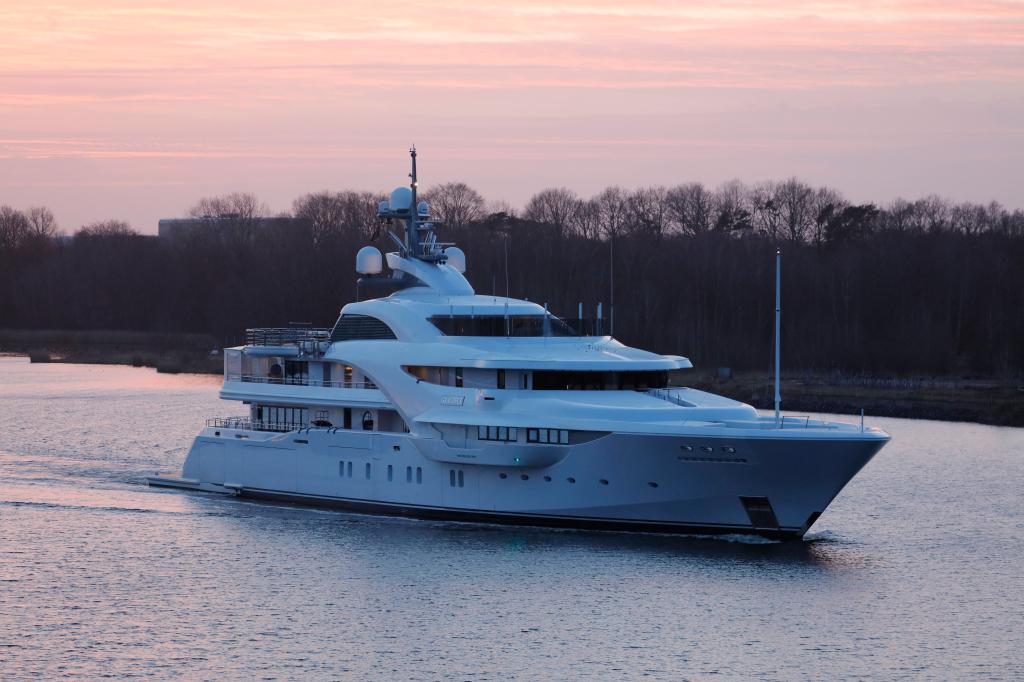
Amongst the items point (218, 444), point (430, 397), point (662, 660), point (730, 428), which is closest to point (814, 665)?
point (662, 660)

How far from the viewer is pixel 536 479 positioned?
34656mm

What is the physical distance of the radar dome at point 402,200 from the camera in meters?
42.1

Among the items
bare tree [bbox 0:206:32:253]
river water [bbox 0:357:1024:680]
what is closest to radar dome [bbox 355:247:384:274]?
river water [bbox 0:357:1024:680]

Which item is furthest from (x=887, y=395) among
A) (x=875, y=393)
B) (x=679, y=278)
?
(x=679, y=278)

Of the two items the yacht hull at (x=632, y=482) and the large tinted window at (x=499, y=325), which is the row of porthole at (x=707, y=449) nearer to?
the yacht hull at (x=632, y=482)

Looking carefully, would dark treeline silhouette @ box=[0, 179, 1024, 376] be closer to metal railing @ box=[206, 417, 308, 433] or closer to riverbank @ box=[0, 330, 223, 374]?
riverbank @ box=[0, 330, 223, 374]

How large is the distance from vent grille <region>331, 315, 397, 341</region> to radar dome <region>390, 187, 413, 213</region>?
3.97 metres

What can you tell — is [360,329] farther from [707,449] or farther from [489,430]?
[707,449]

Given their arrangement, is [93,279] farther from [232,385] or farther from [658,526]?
[658,526]

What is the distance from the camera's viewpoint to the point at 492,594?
29.7m

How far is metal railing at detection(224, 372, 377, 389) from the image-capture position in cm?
3894

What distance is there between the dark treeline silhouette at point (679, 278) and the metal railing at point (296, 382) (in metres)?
33.7

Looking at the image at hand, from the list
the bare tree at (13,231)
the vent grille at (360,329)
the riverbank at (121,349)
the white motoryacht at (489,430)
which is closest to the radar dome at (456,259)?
the white motoryacht at (489,430)

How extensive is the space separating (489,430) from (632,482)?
3664mm
